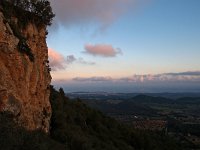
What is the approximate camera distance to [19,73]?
27.2m

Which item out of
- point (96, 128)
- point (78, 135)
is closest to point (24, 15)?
point (78, 135)

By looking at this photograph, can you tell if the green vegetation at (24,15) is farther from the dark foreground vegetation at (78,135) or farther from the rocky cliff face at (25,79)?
the dark foreground vegetation at (78,135)

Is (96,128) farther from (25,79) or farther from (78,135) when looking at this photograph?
(25,79)

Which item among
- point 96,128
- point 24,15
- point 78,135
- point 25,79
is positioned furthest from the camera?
point 96,128

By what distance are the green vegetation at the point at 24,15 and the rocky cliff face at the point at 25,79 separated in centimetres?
55

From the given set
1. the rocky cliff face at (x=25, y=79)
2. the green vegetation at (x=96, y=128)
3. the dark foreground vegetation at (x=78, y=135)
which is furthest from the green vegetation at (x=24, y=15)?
the green vegetation at (x=96, y=128)

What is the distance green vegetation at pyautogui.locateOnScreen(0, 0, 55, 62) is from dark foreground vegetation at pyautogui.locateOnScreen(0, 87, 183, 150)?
7067 mm

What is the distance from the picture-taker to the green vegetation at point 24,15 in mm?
28041

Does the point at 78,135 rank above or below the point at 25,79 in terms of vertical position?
below

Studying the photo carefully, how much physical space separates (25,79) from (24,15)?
569 centimetres

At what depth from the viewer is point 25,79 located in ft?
93.0

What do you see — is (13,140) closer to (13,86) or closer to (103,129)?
(13,86)

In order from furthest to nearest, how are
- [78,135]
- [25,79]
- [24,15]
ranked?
[78,135] → [24,15] → [25,79]

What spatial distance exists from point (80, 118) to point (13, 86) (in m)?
31.1
